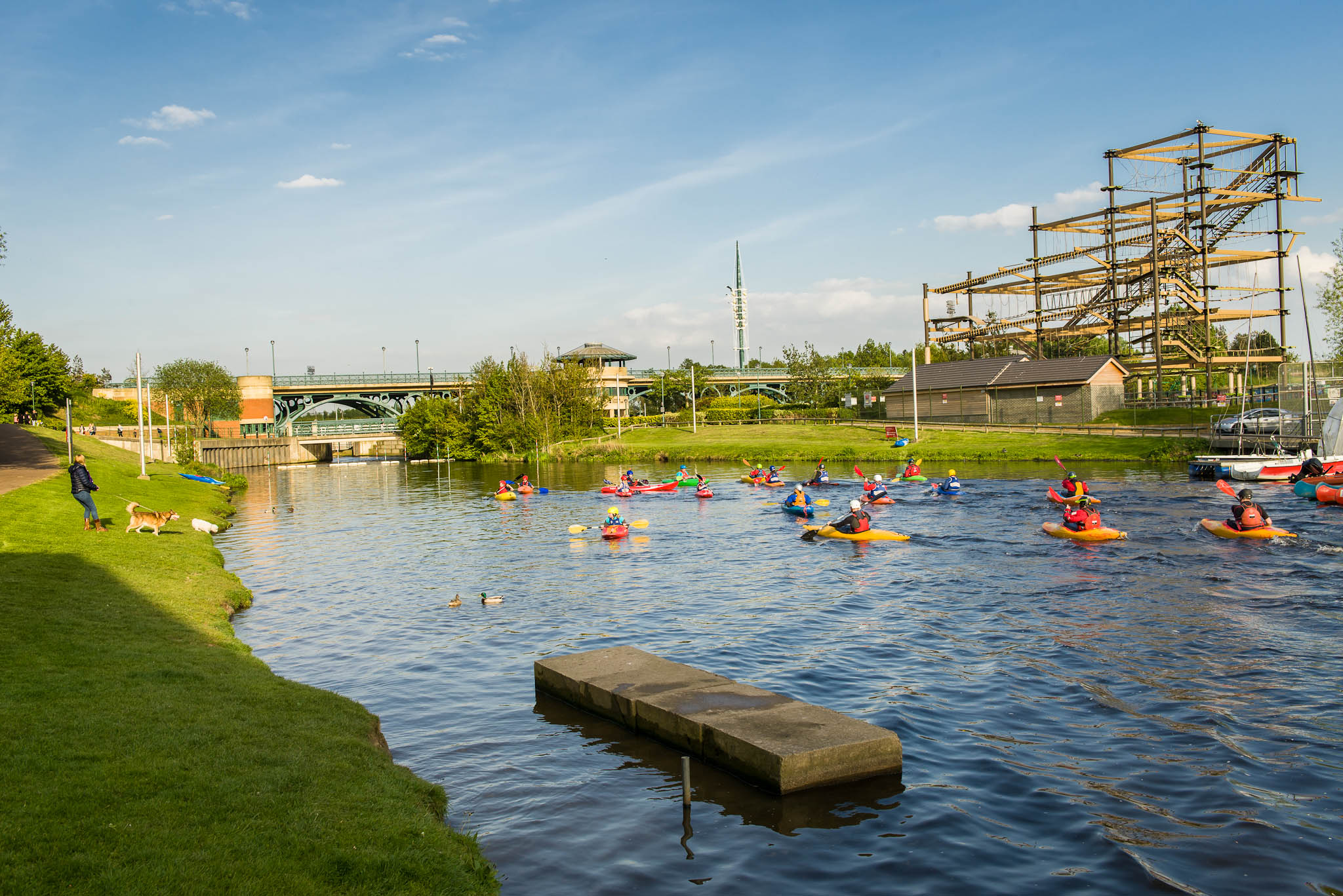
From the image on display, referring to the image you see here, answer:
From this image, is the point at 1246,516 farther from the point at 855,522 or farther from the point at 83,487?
the point at 83,487

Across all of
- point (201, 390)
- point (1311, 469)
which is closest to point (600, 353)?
point (201, 390)

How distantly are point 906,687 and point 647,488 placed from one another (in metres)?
34.9

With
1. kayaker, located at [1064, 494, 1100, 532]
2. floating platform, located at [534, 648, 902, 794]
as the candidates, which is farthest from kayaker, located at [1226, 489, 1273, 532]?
floating platform, located at [534, 648, 902, 794]

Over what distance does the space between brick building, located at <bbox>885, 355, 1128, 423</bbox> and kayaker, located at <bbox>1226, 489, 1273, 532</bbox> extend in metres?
39.7

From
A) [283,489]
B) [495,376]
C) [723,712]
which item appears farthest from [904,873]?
[495,376]

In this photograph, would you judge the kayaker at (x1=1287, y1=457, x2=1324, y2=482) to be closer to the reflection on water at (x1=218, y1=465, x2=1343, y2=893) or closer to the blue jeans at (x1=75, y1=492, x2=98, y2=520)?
the reflection on water at (x1=218, y1=465, x2=1343, y2=893)

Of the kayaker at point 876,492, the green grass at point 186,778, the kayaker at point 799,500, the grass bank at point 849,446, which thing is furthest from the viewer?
the grass bank at point 849,446

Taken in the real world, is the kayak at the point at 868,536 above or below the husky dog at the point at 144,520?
below

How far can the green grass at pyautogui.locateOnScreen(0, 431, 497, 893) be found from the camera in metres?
6.95


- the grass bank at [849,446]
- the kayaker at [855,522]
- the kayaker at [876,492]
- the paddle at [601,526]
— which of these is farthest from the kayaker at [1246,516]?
the grass bank at [849,446]

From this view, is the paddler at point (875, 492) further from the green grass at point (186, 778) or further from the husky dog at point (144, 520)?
the green grass at point (186, 778)

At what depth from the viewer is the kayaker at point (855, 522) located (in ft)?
98.8

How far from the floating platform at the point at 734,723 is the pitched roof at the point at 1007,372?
5923cm

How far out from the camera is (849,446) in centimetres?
6856
